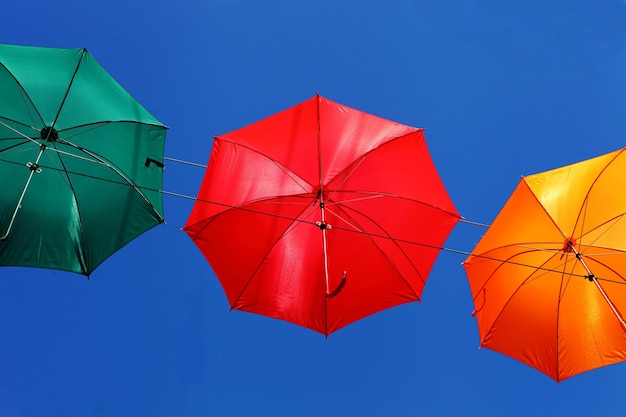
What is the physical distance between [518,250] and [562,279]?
2.43ft

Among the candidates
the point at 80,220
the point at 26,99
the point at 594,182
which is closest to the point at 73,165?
the point at 80,220

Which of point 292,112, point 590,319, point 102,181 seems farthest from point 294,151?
point 590,319

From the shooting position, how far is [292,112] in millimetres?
7008

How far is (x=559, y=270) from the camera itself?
7.18 metres

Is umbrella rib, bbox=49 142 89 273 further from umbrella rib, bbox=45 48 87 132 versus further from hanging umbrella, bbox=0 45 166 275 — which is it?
umbrella rib, bbox=45 48 87 132

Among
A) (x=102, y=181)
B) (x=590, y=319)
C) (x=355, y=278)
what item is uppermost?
(x=102, y=181)

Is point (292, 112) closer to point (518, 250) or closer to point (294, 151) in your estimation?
point (294, 151)

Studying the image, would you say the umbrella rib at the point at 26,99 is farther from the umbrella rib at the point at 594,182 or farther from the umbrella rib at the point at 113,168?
the umbrella rib at the point at 594,182

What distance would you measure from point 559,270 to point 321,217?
10.7 feet

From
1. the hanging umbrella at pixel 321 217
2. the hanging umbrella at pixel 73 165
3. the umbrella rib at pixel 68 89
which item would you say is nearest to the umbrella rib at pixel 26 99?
the hanging umbrella at pixel 73 165

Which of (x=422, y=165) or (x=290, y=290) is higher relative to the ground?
(x=422, y=165)

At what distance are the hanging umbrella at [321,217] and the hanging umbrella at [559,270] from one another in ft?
2.75

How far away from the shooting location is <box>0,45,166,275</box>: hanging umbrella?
21.5 feet

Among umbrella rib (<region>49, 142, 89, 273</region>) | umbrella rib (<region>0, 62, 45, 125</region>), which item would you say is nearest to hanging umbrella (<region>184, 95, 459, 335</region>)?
umbrella rib (<region>49, 142, 89, 273</region>)
